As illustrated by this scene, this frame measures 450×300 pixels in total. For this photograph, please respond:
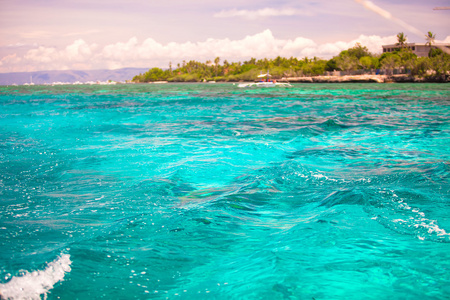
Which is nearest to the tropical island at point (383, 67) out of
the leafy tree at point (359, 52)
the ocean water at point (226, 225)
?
the leafy tree at point (359, 52)

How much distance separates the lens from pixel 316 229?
4492 millimetres

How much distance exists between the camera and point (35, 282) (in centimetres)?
326

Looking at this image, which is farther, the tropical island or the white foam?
the tropical island

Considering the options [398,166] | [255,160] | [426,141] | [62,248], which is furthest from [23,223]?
[426,141]

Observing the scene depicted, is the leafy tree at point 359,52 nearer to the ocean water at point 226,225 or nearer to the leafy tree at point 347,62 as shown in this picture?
the leafy tree at point 347,62

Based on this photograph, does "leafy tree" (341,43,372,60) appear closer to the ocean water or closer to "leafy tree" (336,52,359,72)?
"leafy tree" (336,52,359,72)

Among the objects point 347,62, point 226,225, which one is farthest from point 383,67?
point 226,225

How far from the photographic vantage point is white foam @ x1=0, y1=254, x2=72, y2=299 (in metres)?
3.08

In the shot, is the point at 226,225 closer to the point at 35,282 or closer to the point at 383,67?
the point at 35,282

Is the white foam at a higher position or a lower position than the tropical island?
lower

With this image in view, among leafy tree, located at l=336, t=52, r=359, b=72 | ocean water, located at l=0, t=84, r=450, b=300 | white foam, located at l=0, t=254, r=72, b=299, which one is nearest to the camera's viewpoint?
white foam, located at l=0, t=254, r=72, b=299

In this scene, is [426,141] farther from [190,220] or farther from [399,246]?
[190,220]

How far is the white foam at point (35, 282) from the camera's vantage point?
3.08 metres

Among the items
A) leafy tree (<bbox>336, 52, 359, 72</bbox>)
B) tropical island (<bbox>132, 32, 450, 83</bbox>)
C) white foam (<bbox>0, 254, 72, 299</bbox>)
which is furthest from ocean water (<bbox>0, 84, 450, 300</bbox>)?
leafy tree (<bbox>336, 52, 359, 72</bbox>)
